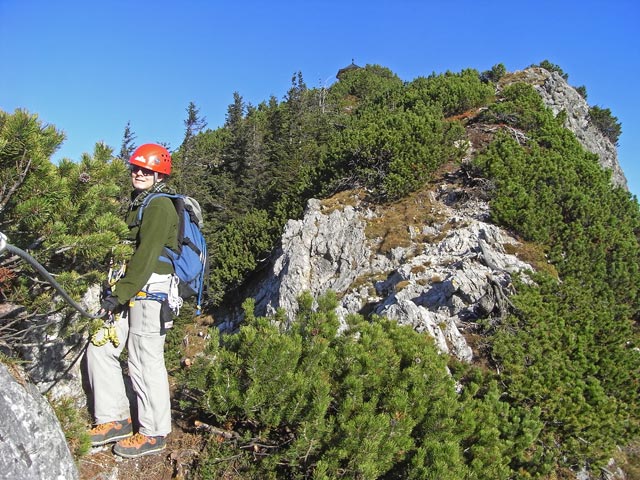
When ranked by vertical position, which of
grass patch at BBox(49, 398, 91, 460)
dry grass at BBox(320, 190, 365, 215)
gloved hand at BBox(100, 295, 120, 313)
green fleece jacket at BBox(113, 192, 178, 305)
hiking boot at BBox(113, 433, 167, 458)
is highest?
dry grass at BBox(320, 190, 365, 215)

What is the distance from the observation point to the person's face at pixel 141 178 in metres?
4.09

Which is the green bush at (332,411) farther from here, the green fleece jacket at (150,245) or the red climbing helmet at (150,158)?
the red climbing helmet at (150,158)

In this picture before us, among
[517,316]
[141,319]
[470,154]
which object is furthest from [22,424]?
[470,154]

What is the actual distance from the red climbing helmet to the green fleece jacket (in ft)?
1.19

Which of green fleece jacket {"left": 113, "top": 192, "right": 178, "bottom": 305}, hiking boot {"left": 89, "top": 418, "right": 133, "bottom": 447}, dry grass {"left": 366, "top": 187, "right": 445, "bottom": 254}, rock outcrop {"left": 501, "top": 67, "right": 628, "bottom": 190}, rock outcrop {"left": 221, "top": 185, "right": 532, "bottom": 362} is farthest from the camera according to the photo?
rock outcrop {"left": 501, "top": 67, "right": 628, "bottom": 190}

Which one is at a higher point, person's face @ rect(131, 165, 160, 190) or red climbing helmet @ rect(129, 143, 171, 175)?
red climbing helmet @ rect(129, 143, 171, 175)

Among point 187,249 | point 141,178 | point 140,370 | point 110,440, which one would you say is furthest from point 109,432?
point 141,178

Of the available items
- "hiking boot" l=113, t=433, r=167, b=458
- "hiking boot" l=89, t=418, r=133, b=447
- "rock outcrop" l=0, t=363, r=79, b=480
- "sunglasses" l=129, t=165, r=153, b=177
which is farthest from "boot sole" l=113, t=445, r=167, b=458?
"sunglasses" l=129, t=165, r=153, b=177

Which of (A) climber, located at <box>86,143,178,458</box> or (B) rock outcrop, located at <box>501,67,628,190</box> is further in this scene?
(B) rock outcrop, located at <box>501,67,628,190</box>

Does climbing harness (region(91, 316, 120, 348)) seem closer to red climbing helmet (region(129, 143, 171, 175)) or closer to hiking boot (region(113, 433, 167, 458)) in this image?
hiking boot (region(113, 433, 167, 458))

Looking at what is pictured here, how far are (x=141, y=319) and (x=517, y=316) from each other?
19.2ft

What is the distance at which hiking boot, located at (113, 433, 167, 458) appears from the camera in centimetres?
398

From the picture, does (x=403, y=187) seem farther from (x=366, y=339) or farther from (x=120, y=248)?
(x=120, y=248)

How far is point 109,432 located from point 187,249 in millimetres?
1797
